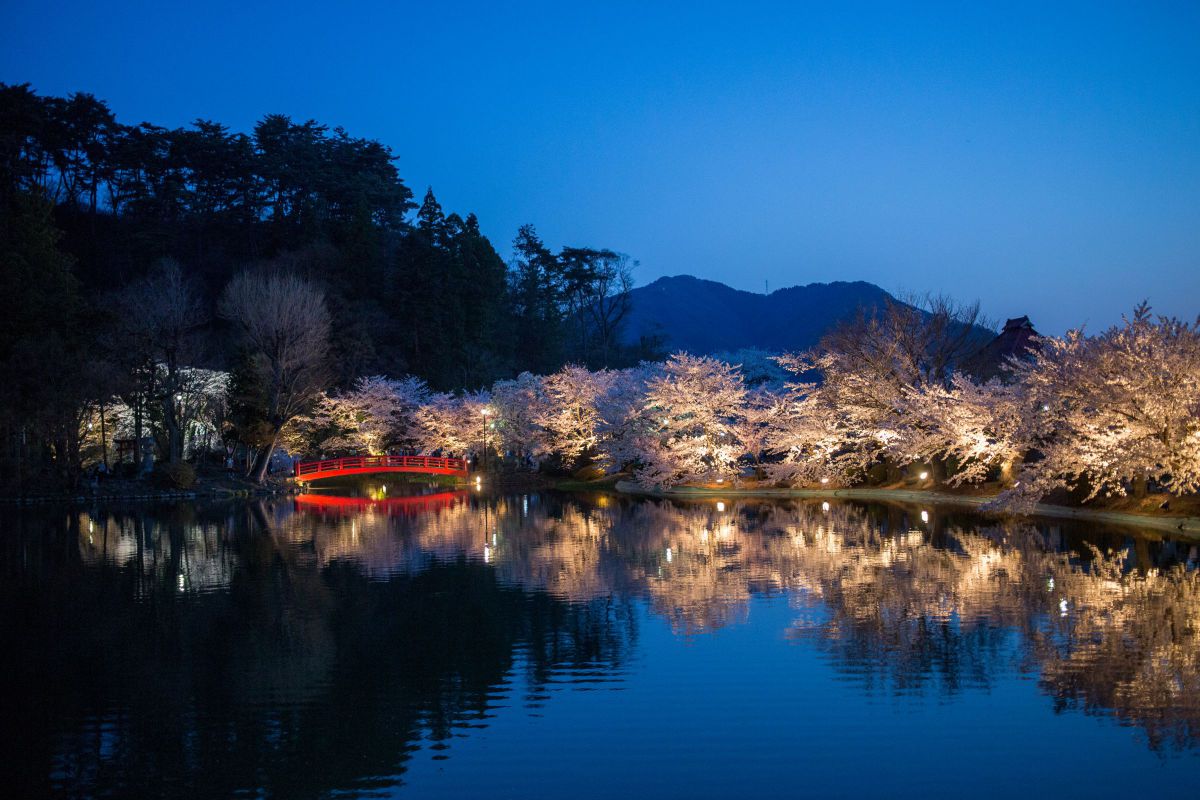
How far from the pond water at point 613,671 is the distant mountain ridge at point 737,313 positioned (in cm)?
8950

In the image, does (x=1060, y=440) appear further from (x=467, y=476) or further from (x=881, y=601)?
(x=467, y=476)

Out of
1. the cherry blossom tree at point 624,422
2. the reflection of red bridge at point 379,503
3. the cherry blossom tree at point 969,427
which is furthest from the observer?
the cherry blossom tree at point 624,422

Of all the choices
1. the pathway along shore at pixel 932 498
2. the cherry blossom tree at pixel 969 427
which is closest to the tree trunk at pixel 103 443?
the pathway along shore at pixel 932 498

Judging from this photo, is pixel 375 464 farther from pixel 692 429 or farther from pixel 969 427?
pixel 969 427

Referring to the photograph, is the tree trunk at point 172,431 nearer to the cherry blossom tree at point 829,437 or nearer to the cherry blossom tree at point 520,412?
the cherry blossom tree at point 520,412

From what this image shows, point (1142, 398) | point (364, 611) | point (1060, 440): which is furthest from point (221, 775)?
point (1060, 440)

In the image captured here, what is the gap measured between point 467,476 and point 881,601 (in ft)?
115

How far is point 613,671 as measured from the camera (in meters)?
11.3

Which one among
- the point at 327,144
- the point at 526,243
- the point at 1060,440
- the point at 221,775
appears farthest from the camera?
the point at 526,243

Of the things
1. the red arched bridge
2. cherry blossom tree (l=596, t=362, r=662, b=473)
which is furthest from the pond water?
the red arched bridge

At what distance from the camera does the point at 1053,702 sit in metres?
9.66

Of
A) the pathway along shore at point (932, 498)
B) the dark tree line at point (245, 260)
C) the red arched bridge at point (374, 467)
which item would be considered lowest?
the pathway along shore at point (932, 498)

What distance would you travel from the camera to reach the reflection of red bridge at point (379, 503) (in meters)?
35.3

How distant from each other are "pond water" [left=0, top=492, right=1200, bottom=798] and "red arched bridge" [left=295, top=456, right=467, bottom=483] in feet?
81.2
